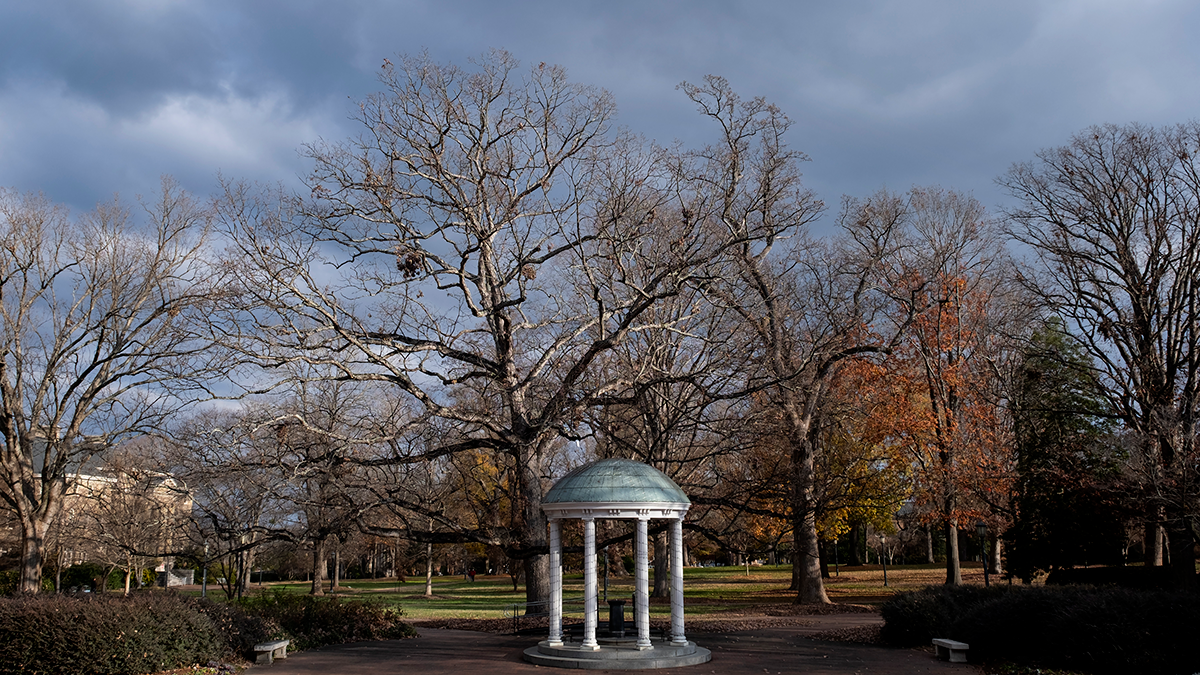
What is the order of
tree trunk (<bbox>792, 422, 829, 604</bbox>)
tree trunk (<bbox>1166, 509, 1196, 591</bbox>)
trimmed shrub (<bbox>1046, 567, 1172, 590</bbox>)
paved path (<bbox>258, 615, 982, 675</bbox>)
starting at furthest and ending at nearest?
trimmed shrub (<bbox>1046, 567, 1172, 590</bbox>) → tree trunk (<bbox>792, 422, 829, 604</bbox>) → tree trunk (<bbox>1166, 509, 1196, 591</bbox>) → paved path (<bbox>258, 615, 982, 675</bbox>)

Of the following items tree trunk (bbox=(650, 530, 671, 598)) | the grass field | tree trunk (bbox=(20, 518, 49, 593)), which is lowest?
the grass field

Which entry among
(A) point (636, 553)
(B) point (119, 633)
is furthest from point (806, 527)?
(B) point (119, 633)

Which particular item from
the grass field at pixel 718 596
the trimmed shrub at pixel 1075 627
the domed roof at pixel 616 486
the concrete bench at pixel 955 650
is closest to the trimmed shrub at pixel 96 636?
the domed roof at pixel 616 486

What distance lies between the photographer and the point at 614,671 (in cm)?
1285

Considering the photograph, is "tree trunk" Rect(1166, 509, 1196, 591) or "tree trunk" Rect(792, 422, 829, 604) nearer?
"tree trunk" Rect(1166, 509, 1196, 591)

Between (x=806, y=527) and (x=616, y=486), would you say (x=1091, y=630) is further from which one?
(x=806, y=527)

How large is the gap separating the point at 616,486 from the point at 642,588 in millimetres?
1868

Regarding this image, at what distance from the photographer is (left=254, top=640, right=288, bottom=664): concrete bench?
13.9 m

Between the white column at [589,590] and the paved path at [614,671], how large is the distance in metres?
0.98

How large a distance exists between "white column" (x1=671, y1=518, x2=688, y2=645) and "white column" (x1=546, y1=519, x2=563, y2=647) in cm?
204

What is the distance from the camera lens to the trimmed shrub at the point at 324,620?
16703 millimetres

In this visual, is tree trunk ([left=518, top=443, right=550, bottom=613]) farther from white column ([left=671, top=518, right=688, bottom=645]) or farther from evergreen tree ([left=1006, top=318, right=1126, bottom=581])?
evergreen tree ([left=1006, top=318, right=1126, bottom=581])

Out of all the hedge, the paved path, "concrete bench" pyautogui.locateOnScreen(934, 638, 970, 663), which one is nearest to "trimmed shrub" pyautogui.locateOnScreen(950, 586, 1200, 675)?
"concrete bench" pyautogui.locateOnScreen(934, 638, 970, 663)

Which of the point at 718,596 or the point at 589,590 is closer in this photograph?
the point at 589,590
